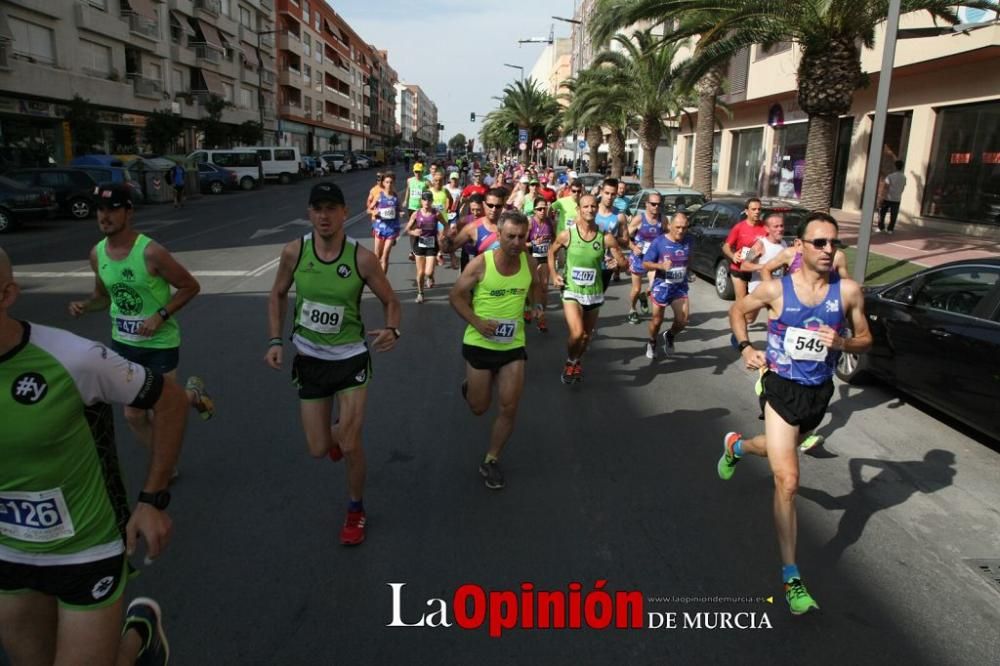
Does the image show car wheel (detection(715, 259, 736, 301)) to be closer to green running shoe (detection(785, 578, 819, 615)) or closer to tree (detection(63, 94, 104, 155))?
green running shoe (detection(785, 578, 819, 615))

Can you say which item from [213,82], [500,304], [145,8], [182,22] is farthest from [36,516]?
[213,82]

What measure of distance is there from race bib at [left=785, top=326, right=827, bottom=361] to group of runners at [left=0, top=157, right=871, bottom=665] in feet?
0.03

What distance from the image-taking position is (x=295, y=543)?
3.88 meters

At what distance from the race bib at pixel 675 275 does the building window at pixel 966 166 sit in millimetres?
14558

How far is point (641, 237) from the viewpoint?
9.62 meters

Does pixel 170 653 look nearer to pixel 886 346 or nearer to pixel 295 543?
pixel 295 543

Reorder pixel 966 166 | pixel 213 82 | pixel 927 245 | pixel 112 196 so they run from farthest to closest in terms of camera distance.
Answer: pixel 213 82 → pixel 966 166 → pixel 927 245 → pixel 112 196

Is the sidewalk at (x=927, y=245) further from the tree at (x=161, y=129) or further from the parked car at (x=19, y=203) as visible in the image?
the tree at (x=161, y=129)

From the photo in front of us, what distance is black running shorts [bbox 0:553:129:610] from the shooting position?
207cm

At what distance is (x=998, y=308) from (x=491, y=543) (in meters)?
4.24

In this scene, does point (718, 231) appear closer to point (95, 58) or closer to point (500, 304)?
point (500, 304)

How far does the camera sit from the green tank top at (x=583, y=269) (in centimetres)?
685

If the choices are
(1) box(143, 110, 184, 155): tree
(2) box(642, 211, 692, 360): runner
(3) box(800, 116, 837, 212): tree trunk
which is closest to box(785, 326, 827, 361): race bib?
(2) box(642, 211, 692, 360): runner

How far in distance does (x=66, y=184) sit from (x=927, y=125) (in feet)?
82.2
